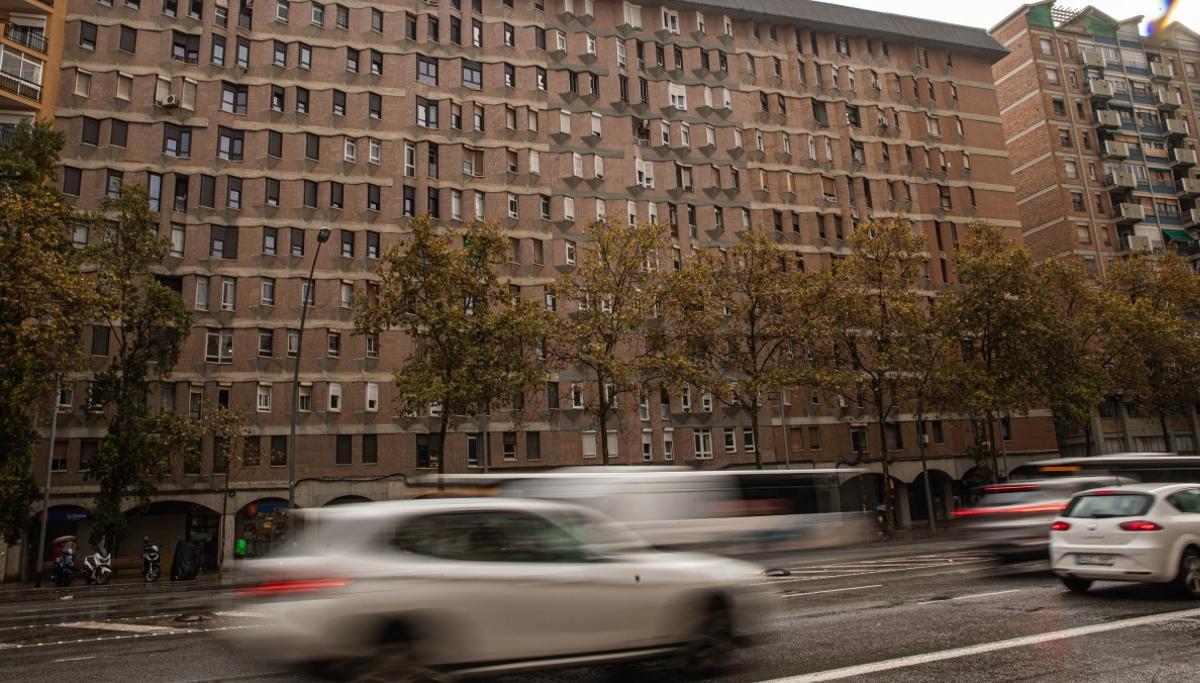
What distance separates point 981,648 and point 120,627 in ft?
38.3

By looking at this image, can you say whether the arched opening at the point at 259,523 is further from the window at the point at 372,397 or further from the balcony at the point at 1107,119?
the balcony at the point at 1107,119

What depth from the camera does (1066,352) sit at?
39312 mm

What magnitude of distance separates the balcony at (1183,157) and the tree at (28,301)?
243 ft

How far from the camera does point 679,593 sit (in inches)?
266

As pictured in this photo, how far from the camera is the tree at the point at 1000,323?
122ft

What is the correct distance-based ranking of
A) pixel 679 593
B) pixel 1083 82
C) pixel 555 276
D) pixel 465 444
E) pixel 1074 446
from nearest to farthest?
1. pixel 679 593
2. pixel 465 444
3. pixel 555 276
4. pixel 1074 446
5. pixel 1083 82

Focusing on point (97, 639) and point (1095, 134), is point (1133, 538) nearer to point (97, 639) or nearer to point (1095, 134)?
point (97, 639)

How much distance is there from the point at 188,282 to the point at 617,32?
28.4m

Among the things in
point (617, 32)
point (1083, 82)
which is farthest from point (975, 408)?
point (1083, 82)

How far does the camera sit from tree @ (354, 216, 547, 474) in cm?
2802

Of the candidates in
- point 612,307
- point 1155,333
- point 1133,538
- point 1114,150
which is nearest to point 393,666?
point 1133,538

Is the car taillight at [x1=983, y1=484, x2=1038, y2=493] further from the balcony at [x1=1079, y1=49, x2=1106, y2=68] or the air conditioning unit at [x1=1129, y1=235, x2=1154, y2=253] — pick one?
the balcony at [x1=1079, y1=49, x2=1106, y2=68]

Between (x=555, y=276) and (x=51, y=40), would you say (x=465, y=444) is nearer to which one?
(x=555, y=276)

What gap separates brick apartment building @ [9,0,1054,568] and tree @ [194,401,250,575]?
31.3 inches
